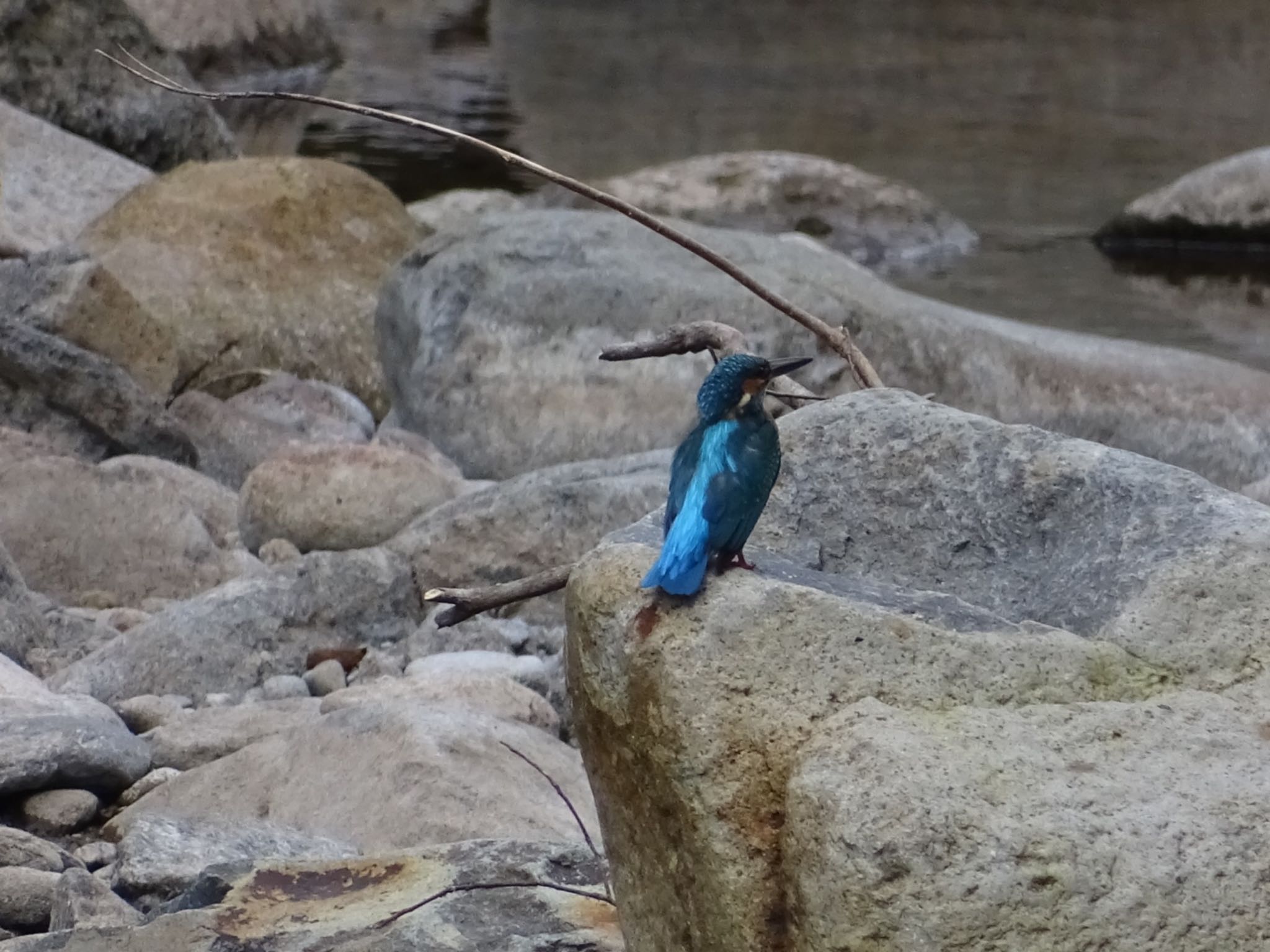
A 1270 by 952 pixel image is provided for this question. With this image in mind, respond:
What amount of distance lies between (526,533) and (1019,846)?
3137 millimetres

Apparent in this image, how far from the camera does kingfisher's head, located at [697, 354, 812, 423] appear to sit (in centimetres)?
207

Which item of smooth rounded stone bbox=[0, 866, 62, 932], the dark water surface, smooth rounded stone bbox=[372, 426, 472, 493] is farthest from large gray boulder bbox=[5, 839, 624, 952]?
the dark water surface

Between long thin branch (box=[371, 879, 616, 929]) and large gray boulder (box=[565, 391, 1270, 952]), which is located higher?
large gray boulder (box=[565, 391, 1270, 952])

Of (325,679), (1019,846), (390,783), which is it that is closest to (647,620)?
(1019,846)

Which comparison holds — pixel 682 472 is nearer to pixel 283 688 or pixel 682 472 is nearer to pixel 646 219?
pixel 646 219

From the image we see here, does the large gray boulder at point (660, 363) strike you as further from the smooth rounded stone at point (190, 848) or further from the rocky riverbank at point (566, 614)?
the smooth rounded stone at point (190, 848)

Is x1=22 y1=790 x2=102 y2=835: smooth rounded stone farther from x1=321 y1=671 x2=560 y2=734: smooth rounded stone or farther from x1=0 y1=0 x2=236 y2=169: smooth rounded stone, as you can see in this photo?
x1=0 y1=0 x2=236 y2=169: smooth rounded stone

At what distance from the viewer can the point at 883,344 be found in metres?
6.30

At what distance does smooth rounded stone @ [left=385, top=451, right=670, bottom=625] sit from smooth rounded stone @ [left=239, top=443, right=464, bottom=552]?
318 mm

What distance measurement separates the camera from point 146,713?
3.94 meters

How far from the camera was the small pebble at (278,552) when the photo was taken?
502cm

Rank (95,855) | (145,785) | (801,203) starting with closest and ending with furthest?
(95,855), (145,785), (801,203)

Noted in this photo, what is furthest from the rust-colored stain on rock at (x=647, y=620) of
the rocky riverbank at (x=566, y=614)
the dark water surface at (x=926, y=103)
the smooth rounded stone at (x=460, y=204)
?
the smooth rounded stone at (x=460, y=204)

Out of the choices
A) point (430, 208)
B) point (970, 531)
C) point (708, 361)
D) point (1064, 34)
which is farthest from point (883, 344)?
point (1064, 34)
